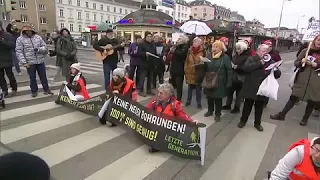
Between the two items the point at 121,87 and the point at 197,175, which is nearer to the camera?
the point at 197,175

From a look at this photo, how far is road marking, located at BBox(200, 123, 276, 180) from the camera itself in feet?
10.9

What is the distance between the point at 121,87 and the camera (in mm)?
4836

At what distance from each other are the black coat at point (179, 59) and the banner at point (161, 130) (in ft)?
6.91

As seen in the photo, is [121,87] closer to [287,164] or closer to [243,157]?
[243,157]

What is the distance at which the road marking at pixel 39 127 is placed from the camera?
4.22 m

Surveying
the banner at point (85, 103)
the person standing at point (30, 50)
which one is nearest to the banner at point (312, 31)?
the banner at point (85, 103)

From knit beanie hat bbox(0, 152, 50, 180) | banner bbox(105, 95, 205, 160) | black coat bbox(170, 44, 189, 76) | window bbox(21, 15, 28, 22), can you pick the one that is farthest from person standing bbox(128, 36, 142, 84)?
window bbox(21, 15, 28, 22)

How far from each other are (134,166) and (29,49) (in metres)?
4.59

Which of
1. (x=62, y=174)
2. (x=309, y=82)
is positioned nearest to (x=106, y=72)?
(x=62, y=174)

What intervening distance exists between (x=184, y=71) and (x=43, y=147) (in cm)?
367

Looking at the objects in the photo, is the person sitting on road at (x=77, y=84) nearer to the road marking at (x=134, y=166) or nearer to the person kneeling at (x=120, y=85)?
the person kneeling at (x=120, y=85)

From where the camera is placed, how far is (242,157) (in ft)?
12.5

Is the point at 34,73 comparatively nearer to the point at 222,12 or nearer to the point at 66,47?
the point at 66,47

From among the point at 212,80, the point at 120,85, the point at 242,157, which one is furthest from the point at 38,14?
the point at 242,157
